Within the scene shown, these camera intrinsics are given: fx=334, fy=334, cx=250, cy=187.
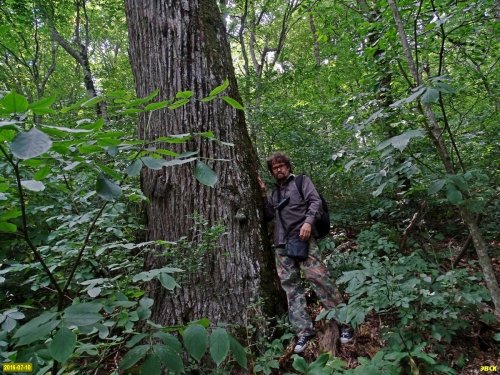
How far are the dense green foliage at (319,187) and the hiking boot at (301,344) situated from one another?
225 millimetres

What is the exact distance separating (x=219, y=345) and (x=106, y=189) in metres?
0.62

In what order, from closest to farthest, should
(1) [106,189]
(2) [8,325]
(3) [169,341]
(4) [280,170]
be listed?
(1) [106,189] → (3) [169,341] → (2) [8,325] → (4) [280,170]

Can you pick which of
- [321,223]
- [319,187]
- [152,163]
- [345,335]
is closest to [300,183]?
[321,223]

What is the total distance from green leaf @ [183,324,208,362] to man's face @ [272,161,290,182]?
293 centimetres

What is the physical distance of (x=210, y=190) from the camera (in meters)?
3.17

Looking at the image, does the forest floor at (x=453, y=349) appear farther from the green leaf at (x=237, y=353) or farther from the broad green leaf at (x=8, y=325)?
the broad green leaf at (x=8, y=325)

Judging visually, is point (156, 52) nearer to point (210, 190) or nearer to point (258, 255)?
point (210, 190)

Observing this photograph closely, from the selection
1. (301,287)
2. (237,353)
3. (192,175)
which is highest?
(192,175)

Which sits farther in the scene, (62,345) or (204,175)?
(204,175)

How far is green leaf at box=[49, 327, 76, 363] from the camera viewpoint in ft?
3.03

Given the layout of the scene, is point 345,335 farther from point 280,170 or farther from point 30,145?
point 30,145

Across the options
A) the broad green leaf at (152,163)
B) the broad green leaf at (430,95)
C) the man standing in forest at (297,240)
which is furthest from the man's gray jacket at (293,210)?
the broad green leaf at (152,163)

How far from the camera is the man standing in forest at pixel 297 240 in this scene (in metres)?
3.20

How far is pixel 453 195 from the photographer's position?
1972 millimetres
